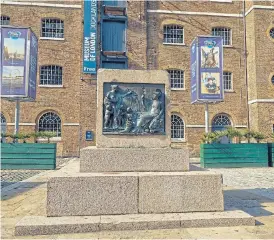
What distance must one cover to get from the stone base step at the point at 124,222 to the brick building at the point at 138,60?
14.0 meters

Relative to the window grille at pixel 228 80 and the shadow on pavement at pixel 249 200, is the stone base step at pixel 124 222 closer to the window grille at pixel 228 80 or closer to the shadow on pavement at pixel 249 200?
the shadow on pavement at pixel 249 200

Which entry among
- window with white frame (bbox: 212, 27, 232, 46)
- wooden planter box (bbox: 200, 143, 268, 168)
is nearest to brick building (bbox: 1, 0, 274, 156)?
window with white frame (bbox: 212, 27, 232, 46)

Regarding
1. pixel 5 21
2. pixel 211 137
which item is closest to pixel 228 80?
pixel 211 137

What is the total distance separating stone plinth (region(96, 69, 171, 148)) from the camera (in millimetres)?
5148

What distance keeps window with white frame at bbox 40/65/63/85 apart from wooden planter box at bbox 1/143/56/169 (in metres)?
8.03

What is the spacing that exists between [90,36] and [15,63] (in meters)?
6.61

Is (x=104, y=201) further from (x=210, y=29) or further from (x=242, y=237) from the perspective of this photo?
(x=210, y=29)

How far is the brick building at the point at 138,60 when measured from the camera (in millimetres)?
18391

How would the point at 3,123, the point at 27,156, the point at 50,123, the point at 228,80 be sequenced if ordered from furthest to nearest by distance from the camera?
the point at 228,80, the point at 50,123, the point at 3,123, the point at 27,156

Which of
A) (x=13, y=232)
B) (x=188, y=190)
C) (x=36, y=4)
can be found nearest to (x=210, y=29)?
(x=36, y=4)

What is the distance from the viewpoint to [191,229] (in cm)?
400

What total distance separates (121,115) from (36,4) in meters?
17.5

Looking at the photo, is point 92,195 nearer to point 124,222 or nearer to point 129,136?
point 124,222

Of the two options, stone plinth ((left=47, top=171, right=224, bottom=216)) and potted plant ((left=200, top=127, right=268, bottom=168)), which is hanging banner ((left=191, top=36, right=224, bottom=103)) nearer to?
potted plant ((left=200, top=127, right=268, bottom=168))
